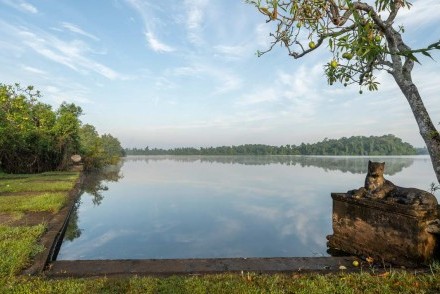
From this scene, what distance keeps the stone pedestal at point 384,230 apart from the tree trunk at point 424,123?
1239 millimetres

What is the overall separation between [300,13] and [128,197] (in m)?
14.7

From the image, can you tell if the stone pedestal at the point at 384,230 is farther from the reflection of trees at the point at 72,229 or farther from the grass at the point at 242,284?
the reflection of trees at the point at 72,229

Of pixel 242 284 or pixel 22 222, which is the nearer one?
pixel 242 284

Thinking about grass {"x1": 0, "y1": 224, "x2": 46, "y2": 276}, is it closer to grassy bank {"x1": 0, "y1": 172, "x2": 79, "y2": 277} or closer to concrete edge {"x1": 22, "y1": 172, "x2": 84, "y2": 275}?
grassy bank {"x1": 0, "y1": 172, "x2": 79, "y2": 277}

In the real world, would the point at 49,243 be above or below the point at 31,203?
below

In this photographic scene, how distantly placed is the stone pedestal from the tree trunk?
4.07 feet

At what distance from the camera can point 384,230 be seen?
223 inches

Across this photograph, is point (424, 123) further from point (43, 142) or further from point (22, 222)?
point (43, 142)

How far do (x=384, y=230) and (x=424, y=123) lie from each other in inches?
90.1

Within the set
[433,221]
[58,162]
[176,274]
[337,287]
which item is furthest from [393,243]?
[58,162]

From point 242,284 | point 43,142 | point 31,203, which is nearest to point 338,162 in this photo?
point 43,142

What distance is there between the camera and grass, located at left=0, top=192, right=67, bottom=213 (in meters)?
9.73

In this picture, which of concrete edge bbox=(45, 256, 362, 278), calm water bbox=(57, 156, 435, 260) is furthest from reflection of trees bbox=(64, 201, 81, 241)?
concrete edge bbox=(45, 256, 362, 278)

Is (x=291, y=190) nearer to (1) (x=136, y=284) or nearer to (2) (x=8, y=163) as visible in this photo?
(1) (x=136, y=284)
